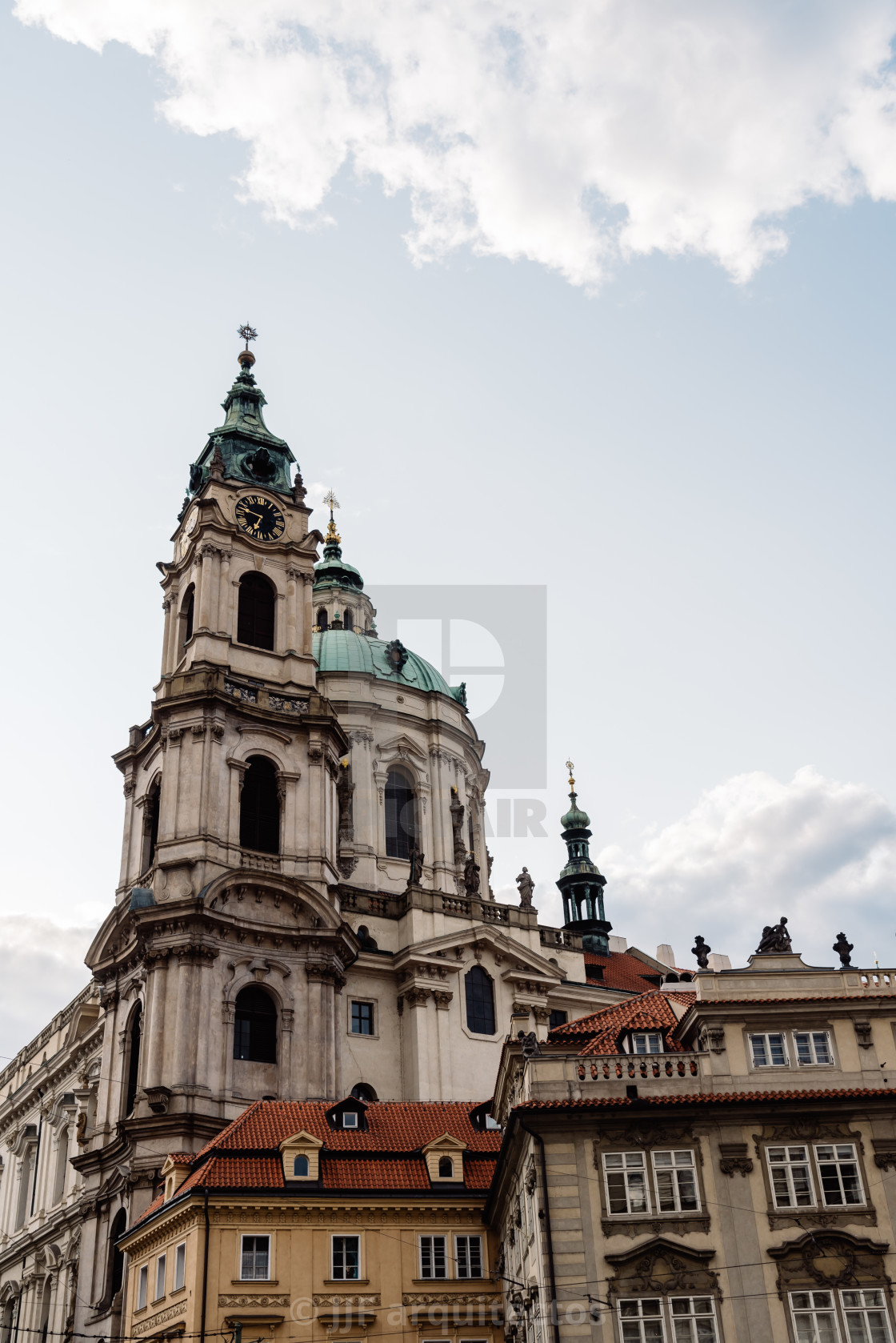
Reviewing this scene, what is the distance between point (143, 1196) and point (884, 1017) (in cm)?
2424

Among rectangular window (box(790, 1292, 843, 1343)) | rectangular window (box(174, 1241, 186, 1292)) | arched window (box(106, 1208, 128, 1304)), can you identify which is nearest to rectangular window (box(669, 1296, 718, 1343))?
rectangular window (box(790, 1292, 843, 1343))

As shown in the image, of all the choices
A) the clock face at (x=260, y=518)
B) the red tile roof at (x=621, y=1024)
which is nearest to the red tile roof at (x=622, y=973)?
the clock face at (x=260, y=518)

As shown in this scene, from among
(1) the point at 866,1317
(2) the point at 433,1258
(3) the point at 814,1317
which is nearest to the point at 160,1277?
(2) the point at 433,1258

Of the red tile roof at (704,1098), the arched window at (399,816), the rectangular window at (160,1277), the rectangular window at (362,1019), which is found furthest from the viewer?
the arched window at (399,816)

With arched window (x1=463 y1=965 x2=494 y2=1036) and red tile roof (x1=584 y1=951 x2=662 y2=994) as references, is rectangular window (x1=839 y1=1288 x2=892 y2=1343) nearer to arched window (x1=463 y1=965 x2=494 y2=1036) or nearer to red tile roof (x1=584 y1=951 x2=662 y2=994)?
arched window (x1=463 y1=965 x2=494 y2=1036)

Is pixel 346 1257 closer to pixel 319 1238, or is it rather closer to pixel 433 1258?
pixel 319 1238

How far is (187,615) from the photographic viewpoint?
58094 mm

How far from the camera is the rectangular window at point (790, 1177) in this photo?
29.0 metres

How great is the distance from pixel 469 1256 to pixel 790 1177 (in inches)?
389

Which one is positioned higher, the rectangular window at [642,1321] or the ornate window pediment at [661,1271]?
the ornate window pediment at [661,1271]

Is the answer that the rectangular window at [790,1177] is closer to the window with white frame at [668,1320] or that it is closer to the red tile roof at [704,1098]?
the red tile roof at [704,1098]

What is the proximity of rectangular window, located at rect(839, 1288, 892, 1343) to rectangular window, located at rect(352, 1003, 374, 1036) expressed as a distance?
90.6 ft

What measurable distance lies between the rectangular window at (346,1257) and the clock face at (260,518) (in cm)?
3190

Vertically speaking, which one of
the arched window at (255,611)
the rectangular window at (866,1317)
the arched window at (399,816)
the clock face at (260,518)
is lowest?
the rectangular window at (866,1317)
